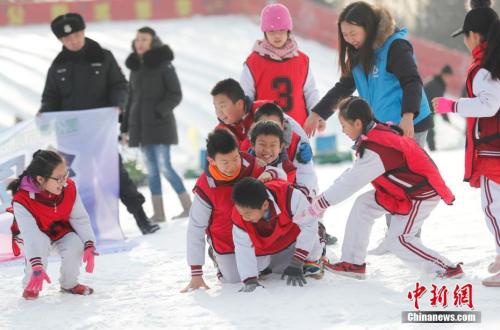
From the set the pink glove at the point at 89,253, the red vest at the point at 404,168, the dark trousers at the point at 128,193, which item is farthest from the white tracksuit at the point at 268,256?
the dark trousers at the point at 128,193

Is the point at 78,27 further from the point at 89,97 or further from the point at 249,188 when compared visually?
the point at 249,188

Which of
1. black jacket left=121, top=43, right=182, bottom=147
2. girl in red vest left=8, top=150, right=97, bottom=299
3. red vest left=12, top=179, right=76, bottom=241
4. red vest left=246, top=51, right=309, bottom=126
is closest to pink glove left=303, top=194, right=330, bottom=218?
girl in red vest left=8, top=150, right=97, bottom=299

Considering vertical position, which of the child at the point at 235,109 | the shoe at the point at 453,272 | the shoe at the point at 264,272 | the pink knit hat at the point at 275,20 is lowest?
the shoe at the point at 264,272

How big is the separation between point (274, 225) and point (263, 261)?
0.78 ft

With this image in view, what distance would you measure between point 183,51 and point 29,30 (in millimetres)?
3451

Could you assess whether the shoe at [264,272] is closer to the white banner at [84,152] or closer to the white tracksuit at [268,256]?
the white tracksuit at [268,256]

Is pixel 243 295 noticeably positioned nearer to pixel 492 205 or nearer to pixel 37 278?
pixel 37 278

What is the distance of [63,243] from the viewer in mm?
5227

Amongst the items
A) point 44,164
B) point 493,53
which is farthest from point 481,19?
point 44,164

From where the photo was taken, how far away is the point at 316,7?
21828mm

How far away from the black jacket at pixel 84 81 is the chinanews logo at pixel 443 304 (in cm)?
324

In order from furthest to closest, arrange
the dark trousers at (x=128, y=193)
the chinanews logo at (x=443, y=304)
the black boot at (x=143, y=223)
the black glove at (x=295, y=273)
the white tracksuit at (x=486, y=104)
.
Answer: the black boot at (x=143, y=223) < the dark trousers at (x=128, y=193) < the black glove at (x=295, y=273) < the white tracksuit at (x=486, y=104) < the chinanews logo at (x=443, y=304)

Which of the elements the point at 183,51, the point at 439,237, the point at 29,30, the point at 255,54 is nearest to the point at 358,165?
the point at 439,237

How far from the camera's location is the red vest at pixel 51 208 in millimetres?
5121
